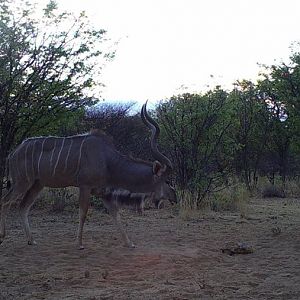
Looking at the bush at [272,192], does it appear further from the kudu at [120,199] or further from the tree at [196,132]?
the kudu at [120,199]

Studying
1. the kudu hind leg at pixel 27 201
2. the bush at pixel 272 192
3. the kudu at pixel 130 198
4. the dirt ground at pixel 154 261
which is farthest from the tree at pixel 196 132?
the kudu hind leg at pixel 27 201

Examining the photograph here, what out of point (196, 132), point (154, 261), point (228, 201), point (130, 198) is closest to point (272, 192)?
point (228, 201)

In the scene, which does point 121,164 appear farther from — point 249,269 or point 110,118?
point 110,118

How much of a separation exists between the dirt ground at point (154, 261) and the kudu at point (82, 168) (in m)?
0.58

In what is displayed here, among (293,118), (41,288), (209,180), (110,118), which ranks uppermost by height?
(110,118)

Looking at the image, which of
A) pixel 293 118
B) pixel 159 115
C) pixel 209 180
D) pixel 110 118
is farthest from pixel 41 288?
pixel 110 118

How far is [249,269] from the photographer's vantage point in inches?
247

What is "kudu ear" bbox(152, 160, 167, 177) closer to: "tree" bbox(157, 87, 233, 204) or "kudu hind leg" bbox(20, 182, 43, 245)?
"kudu hind leg" bbox(20, 182, 43, 245)

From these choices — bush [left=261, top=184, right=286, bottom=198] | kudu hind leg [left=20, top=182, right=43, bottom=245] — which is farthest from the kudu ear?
bush [left=261, top=184, right=286, bottom=198]

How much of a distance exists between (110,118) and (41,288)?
1290cm

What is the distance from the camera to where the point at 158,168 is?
7.63 metres

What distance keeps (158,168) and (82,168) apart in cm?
106

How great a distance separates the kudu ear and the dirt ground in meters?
0.99

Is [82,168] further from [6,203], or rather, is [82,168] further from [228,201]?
[228,201]
